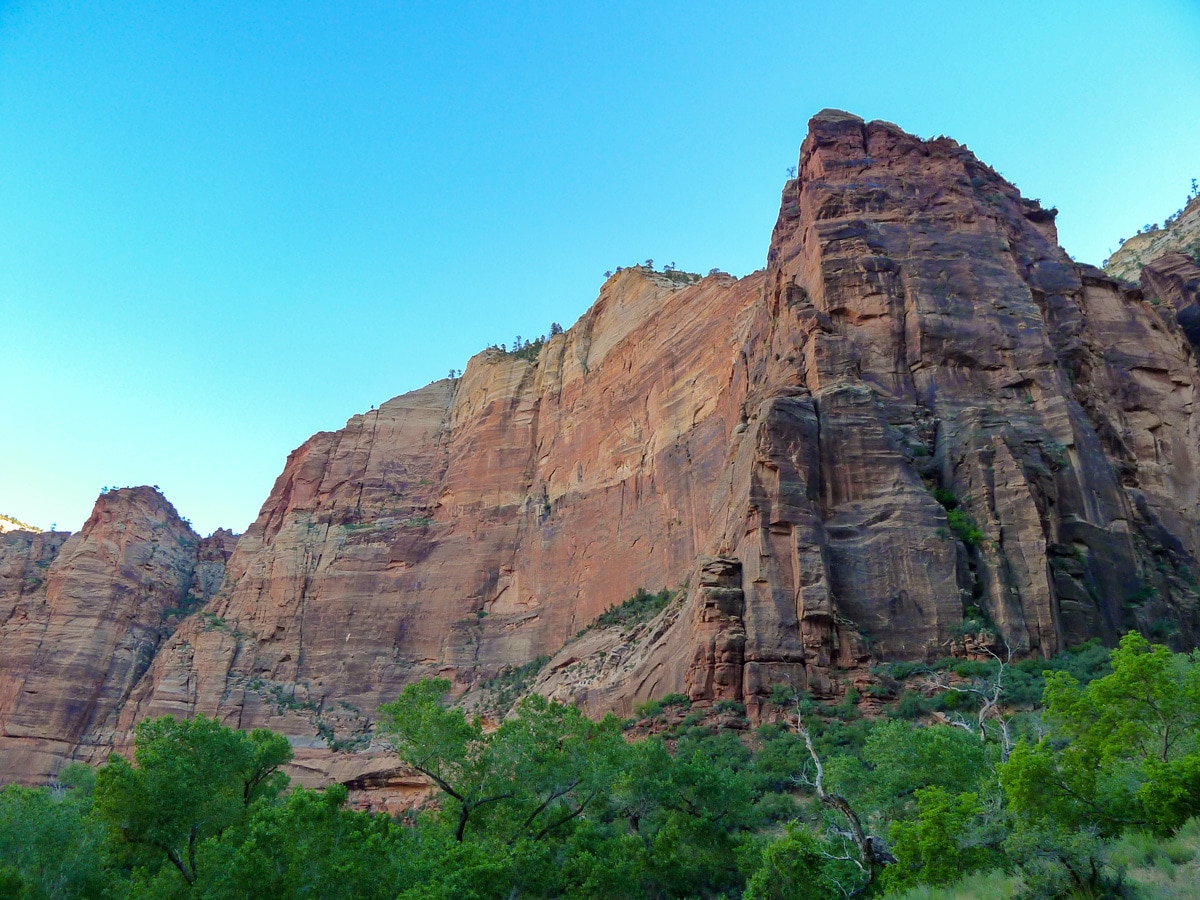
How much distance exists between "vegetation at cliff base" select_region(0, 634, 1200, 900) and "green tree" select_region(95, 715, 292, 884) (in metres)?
0.05

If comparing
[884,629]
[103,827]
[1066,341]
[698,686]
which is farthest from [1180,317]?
[103,827]

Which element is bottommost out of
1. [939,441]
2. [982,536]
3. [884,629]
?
[884,629]

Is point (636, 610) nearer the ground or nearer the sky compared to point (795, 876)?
nearer the sky

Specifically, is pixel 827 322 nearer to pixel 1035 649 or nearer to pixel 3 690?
pixel 1035 649

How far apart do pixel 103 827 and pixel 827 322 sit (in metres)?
32.3

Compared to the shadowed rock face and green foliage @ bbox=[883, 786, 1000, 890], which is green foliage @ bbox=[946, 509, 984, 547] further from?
green foliage @ bbox=[883, 786, 1000, 890]

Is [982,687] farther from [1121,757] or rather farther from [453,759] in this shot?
[453,759]

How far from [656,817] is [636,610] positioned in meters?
28.2

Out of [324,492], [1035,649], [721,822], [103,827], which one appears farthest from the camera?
[324,492]

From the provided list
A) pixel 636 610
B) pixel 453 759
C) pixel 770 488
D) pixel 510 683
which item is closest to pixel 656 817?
pixel 453 759

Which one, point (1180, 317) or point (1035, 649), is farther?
point (1180, 317)

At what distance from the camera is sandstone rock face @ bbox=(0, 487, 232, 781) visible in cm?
5678

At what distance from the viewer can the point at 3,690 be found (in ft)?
191

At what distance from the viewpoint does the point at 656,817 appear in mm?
21672
